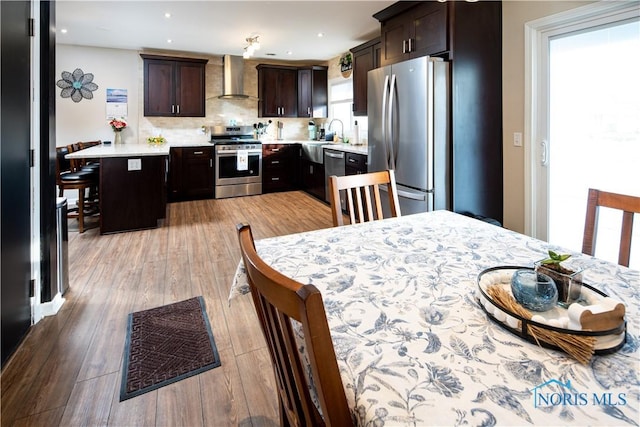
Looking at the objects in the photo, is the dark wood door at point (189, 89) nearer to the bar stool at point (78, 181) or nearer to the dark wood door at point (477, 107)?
the bar stool at point (78, 181)

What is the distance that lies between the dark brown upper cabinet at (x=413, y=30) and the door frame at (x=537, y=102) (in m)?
0.68

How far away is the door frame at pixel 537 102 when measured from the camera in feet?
8.65

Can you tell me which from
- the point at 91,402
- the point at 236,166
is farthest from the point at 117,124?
the point at 91,402

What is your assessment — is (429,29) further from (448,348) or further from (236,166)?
(236,166)

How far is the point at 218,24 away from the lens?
15.2 ft

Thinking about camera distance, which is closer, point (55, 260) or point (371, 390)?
point (371, 390)

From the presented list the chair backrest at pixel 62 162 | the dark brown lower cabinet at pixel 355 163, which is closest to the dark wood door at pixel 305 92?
the dark brown lower cabinet at pixel 355 163

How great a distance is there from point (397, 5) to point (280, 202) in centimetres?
338

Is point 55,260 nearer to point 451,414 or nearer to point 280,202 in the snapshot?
point 451,414

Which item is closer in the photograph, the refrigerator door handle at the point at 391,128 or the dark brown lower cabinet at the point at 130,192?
the refrigerator door handle at the point at 391,128

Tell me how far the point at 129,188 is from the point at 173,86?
8.97ft

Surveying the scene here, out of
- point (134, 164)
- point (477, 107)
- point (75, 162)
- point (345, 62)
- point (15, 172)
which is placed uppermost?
point (345, 62)

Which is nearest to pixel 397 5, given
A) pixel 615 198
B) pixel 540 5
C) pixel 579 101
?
pixel 540 5

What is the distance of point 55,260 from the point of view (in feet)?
8.02
